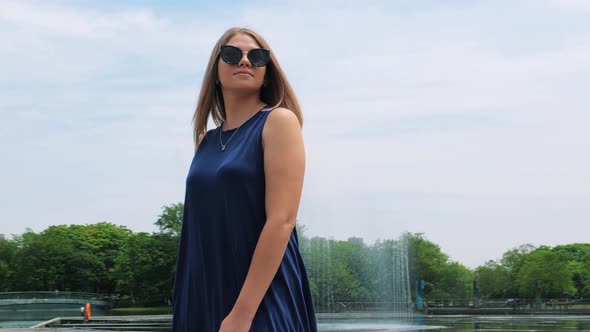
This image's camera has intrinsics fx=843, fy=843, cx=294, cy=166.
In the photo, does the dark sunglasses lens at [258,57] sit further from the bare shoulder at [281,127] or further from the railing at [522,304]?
the railing at [522,304]

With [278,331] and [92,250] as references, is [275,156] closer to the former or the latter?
[278,331]

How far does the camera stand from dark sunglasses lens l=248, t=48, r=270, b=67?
2629 mm

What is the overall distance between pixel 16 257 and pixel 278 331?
7737cm

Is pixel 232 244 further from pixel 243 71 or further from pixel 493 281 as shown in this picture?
pixel 493 281

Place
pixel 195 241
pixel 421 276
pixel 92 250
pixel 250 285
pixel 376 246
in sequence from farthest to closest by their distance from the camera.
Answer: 1. pixel 92 250
2. pixel 421 276
3. pixel 376 246
4. pixel 195 241
5. pixel 250 285

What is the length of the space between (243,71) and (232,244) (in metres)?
0.56

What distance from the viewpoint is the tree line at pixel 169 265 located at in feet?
168

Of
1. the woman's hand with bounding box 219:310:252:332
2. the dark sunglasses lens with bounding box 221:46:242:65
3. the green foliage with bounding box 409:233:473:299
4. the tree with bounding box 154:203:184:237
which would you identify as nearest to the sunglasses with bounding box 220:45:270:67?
the dark sunglasses lens with bounding box 221:46:242:65

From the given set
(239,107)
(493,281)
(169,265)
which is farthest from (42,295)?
(239,107)

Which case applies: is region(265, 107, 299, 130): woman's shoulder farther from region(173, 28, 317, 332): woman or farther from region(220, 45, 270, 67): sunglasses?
region(220, 45, 270, 67): sunglasses

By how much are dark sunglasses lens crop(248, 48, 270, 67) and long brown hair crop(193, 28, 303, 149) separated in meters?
0.03

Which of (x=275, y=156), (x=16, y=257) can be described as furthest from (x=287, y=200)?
(x=16, y=257)

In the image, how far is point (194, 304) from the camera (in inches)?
102

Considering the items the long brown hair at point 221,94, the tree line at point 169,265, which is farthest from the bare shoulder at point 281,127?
the tree line at point 169,265
